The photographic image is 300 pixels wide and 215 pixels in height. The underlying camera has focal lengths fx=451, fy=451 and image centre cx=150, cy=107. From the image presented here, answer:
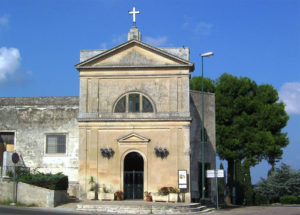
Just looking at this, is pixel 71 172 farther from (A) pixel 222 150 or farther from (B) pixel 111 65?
(A) pixel 222 150

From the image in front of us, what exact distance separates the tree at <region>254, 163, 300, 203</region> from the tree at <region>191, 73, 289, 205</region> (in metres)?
1.46

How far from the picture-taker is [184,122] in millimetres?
31219

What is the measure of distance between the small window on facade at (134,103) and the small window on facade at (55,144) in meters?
6.60

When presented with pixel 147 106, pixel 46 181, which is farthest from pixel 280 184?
pixel 46 181

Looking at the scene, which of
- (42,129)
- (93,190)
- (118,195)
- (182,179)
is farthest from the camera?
(42,129)

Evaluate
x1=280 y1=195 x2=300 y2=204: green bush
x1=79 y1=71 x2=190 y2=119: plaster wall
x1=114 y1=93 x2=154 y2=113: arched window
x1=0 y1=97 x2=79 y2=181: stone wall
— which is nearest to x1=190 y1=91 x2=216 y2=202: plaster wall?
x1=79 y1=71 x2=190 y2=119: plaster wall

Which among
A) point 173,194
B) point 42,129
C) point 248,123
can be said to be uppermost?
point 248,123

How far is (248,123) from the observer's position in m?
45.1

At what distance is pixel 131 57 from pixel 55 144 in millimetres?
9217

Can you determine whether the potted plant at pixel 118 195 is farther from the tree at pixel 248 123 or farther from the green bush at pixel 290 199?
the green bush at pixel 290 199

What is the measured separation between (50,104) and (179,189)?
13127 millimetres

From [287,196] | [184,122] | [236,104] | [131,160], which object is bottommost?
[287,196]

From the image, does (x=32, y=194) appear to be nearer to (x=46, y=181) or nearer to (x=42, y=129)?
(x=46, y=181)

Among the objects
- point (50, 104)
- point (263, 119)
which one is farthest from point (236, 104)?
point (50, 104)
